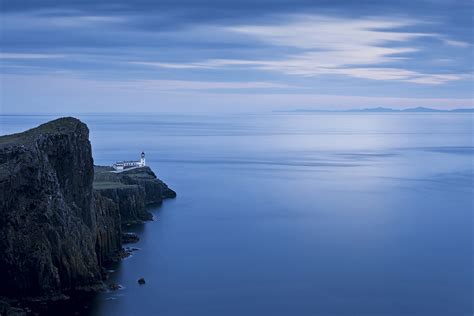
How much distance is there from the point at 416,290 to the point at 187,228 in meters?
31.6

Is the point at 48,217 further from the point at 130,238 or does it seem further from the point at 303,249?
the point at 303,249

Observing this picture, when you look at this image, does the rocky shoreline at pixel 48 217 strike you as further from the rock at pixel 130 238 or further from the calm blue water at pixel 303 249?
the rock at pixel 130 238

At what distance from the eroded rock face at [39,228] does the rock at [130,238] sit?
1526 centimetres

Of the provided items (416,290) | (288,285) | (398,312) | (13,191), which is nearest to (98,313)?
(13,191)

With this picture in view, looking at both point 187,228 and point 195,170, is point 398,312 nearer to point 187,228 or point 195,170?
point 187,228

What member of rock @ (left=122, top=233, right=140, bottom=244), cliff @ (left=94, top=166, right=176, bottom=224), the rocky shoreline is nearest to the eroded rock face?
the rocky shoreline

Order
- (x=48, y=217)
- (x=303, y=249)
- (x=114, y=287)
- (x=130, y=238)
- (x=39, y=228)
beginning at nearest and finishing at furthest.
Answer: (x=39, y=228)
(x=48, y=217)
(x=114, y=287)
(x=303, y=249)
(x=130, y=238)

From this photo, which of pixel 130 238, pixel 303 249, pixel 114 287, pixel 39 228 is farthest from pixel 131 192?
pixel 39 228

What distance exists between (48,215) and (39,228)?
3.71 feet

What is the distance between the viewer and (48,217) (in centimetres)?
4928

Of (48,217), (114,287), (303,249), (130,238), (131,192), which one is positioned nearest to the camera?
(48,217)

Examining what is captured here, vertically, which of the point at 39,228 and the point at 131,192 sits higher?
the point at 39,228

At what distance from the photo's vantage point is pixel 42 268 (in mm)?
47719

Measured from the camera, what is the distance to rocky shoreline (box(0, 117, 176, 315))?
1874 inches
